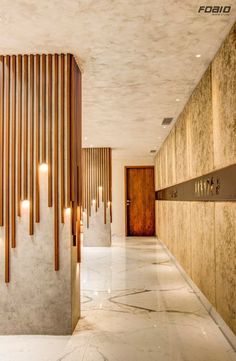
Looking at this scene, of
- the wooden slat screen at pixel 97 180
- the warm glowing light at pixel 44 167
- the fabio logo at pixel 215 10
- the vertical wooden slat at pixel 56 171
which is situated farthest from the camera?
the wooden slat screen at pixel 97 180

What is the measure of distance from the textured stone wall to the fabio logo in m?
0.27

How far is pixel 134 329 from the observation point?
12.9 feet

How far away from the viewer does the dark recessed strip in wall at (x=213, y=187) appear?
346cm

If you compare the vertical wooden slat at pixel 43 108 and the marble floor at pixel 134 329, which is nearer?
the marble floor at pixel 134 329

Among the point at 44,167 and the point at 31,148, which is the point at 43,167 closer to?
the point at 44,167

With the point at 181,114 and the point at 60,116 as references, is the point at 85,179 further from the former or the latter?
the point at 60,116

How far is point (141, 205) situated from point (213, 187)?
9.78 meters

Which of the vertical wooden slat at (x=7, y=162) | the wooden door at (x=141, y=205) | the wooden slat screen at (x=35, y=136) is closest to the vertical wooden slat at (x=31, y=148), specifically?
the wooden slat screen at (x=35, y=136)

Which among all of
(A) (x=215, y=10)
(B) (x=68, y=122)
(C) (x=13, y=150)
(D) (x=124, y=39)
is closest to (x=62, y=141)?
(B) (x=68, y=122)

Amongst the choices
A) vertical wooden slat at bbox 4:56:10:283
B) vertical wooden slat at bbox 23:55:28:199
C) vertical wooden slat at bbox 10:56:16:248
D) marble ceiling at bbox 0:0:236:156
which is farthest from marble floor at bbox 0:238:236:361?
marble ceiling at bbox 0:0:236:156

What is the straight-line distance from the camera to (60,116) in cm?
393

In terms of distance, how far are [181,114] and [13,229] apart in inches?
157

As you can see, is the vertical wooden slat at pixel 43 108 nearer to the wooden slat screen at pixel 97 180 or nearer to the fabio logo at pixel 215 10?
the fabio logo at pixel 215 10

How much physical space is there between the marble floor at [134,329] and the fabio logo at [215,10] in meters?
2.86
